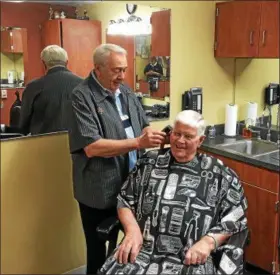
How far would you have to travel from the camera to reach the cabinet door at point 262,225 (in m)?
2.46

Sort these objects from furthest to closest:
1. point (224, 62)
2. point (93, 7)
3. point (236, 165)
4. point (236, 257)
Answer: point (224, 62) < point (236, 165) < point (93, 7) < point (236, 257)

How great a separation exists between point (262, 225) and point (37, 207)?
143cm

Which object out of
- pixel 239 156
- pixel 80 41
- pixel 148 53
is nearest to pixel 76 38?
pixel 80 41

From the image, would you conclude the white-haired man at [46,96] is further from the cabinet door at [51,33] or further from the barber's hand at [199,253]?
the barber's hand at [199,253]

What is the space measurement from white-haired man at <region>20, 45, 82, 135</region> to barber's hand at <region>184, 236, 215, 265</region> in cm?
109

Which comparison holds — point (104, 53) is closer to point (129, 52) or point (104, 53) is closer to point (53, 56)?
point (53, 56)

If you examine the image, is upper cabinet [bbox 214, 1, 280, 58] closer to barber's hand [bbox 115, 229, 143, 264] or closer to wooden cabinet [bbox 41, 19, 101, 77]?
wooden cabinet [bbox 41, 19, 101, 77]

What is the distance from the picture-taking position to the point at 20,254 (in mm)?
2371

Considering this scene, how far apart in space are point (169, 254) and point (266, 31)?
169cm

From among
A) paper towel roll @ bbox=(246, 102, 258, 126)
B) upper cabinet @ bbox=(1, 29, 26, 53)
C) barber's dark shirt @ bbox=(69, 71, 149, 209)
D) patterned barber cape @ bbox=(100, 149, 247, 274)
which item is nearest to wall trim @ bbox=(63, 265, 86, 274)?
barber's dark shirt @ bbox=(69, 71, 149, 209)

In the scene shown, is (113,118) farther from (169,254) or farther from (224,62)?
(224,62)

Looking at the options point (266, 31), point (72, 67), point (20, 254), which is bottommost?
point (20, 254)

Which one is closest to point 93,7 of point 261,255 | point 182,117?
point 182,117

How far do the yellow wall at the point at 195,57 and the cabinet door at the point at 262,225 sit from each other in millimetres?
838
